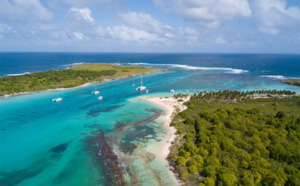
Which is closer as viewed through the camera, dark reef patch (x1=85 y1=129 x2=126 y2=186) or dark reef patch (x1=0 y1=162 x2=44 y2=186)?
dark reef patch (x1=85 y1=129 x2=126 y2=186)

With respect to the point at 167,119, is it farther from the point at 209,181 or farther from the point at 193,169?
the point at 209,181

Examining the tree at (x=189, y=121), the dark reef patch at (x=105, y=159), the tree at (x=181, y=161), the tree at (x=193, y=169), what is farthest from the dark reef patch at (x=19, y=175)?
the tree at (x=189, y=121)

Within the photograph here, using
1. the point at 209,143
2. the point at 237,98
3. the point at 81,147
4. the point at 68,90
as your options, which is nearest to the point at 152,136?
the point at 209,143

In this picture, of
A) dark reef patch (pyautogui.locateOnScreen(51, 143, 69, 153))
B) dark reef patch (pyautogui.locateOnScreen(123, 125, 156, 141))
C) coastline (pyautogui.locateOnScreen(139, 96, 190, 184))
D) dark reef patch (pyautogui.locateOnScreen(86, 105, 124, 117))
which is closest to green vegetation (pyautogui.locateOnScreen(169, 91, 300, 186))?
coastline (pyautogui.locateOnScreen(139, 96, 190, 184))

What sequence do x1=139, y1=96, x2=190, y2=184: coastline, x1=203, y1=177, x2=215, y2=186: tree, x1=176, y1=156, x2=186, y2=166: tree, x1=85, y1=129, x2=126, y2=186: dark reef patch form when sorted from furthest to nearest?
x1=139, y1=96, x2=190, y2=184: coastline
x1=176, y1=156, x2=186, y2=166: tree
x1=85, y1=129, x2=126, y2=186: dark reef patch
x1=203, y1=177, x2=215, y2=186: tree

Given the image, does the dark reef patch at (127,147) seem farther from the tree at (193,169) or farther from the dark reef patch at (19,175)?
the dark reef patch at (19,175)

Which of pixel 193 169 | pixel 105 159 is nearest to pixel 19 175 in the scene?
pixel 105 159

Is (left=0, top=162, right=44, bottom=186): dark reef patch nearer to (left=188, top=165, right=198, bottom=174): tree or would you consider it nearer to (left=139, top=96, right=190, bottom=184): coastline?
(left=139, top=96, right=190, bottom=184): coastline
